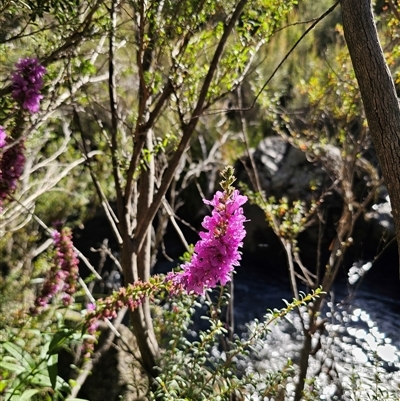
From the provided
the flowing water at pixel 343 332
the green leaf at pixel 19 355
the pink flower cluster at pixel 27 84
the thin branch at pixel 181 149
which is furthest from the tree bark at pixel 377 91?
the flowing water at pixel 343 332

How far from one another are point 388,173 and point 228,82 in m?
1.49

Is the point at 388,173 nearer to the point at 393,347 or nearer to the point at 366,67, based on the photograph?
the point at 366,67

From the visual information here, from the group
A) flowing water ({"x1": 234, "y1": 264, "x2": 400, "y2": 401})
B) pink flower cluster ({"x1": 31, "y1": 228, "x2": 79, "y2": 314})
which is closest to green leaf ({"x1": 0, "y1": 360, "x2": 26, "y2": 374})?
pink flower cluster ({"x1": 31, "y1": 228, "x2": 79, "y2": 314})

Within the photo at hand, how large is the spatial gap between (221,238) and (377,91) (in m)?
0.66

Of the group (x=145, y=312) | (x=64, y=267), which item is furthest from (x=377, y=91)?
(x=145, y=312)

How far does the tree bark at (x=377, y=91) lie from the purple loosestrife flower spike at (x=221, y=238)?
449mm

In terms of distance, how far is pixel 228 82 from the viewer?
275 centimetres

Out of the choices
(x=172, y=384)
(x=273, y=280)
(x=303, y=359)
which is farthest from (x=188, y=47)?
(x=273, y=280)

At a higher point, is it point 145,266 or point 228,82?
point 228,82

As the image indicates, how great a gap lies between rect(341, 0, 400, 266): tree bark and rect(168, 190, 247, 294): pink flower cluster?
1.47 ft

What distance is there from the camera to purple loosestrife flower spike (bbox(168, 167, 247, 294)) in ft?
5.14

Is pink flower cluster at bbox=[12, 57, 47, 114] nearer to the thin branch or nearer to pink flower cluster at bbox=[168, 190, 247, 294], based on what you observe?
the thin branch

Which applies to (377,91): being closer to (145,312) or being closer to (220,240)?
(220,240)

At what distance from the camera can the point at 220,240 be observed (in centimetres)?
158
